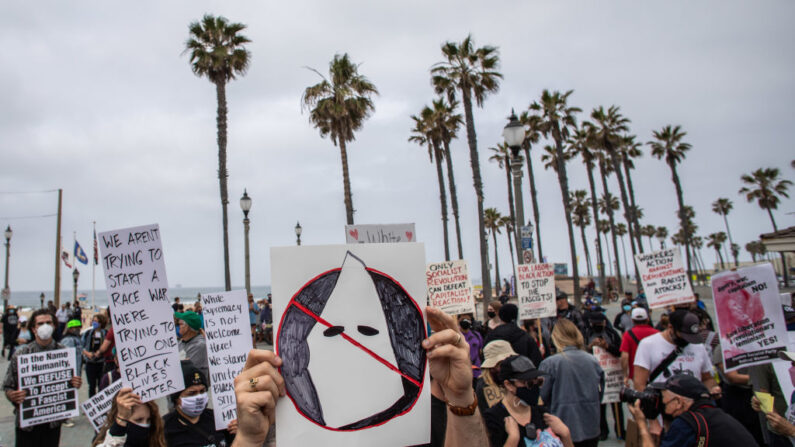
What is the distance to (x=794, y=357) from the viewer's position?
431cm

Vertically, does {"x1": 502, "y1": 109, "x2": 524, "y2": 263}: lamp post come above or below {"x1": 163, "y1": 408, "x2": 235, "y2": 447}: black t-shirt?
above

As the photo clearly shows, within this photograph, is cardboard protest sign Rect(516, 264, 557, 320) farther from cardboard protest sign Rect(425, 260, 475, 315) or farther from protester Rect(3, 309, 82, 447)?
protester Rect(3, 309, 82, 447)

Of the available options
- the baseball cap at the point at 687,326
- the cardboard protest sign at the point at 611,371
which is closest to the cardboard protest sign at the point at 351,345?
the baseball cap at the point at 687,326

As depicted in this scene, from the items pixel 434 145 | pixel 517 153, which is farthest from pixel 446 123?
pixel 517 153

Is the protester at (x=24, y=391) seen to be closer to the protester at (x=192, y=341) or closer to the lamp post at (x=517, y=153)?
the protester at (x=192, y=341)

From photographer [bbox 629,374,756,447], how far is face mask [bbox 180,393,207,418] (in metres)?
3.39

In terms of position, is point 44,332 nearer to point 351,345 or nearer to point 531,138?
point 351,345

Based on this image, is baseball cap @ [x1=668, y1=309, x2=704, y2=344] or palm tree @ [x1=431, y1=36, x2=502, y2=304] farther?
palm tree @ [x1=431, y1=36, x2=502, y2=304]

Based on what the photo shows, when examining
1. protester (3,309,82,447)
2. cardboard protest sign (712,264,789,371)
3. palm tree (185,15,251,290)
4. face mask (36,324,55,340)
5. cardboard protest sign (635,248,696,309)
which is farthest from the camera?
palm tree (185,15,251,290)

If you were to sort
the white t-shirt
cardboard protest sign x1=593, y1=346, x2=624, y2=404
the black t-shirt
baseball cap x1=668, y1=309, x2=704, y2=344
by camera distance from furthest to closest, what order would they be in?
cardboard protest sign x1=593, y1=346, x2=624, y2=404 → the white t-shirt → baseball cap x1=668, y1=309, x2=704, y2=344 → the black t-shirt

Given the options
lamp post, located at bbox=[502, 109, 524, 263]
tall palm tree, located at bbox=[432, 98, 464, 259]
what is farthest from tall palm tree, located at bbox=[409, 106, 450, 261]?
lamp post, located at bbox=[502, 109, 524, 263]

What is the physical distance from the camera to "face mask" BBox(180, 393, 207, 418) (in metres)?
4.02

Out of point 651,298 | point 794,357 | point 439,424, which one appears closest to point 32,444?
point 439,424

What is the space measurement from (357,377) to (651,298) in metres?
7.57
